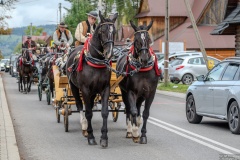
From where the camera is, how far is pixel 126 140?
13.3 m

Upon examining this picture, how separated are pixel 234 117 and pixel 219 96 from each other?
0.97 meters

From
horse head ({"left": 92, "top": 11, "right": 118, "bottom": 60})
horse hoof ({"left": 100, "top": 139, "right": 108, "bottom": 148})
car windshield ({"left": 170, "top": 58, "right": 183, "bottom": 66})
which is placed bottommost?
horse hoof ({"left": 100, "top": 139, "right": 108, "bottom": 148})

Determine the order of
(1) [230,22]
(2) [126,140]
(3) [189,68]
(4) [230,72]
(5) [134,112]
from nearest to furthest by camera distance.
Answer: (5) [134,112] → (2) [126,140] → (4) [230,72] → (1) [230,22] → (3) [189,68]

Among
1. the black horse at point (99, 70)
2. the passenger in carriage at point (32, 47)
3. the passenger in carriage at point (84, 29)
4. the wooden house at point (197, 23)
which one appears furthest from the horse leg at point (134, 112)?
the wooden house at point (197, 23)

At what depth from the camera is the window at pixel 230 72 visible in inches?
588

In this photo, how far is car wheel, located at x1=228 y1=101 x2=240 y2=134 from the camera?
555 inches

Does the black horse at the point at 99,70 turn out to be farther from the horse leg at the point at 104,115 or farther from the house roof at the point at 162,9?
the house roof at the point at 162,9

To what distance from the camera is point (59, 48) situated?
63.7 ft

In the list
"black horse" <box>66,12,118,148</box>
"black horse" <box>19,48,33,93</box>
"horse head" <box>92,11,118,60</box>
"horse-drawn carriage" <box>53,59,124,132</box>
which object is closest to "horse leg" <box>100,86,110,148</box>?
"black horse" <box>66,12,118,148</box>

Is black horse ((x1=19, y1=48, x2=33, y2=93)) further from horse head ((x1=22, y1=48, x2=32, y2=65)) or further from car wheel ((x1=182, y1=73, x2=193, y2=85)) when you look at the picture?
Answer: car wheel ((x1=182, y1=73, x2=193, y2=85))

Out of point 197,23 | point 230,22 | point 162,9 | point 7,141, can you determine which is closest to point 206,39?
point 197,23

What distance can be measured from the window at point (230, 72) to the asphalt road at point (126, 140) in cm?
115

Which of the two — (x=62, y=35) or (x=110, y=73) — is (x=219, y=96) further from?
(x=62, y=35)

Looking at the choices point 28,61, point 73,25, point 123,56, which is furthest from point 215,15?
point 123,56
